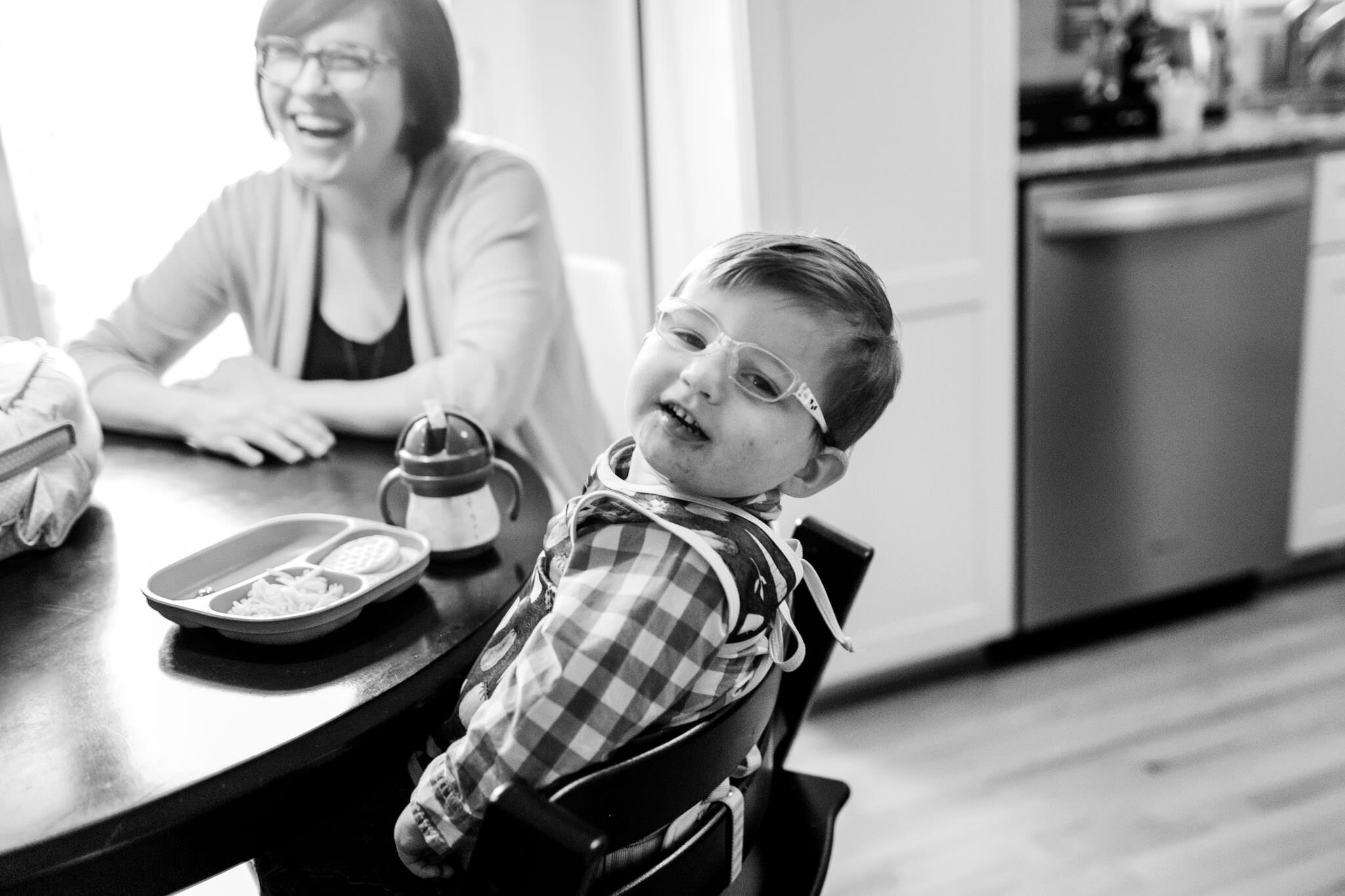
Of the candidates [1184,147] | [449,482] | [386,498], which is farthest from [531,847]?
[1184,147]

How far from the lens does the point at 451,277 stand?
4.82 ft

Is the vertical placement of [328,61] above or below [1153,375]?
above

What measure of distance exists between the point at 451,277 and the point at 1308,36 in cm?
237

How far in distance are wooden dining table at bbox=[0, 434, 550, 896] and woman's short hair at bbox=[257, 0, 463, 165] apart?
557 mm

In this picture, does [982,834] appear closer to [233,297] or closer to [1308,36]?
[233,297]

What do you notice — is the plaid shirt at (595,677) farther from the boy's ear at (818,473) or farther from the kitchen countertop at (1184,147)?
the kitchen countertop at (1184,147)

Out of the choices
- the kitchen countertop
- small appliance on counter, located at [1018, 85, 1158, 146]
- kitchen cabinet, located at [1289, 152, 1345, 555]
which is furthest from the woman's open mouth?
kitchen cabinet, located at [1289, 152, 1345, 555]

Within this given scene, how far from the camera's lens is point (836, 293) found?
80 centimetres

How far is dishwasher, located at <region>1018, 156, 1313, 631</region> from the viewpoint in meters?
2.10

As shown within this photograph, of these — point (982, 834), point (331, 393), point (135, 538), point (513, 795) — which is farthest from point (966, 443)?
point (513, 795)

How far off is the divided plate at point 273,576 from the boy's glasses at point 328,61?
1.96ft

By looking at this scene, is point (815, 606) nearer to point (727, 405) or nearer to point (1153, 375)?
point (727, 405)

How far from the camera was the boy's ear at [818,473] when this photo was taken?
2.87 feet

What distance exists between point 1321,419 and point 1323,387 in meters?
0.07
